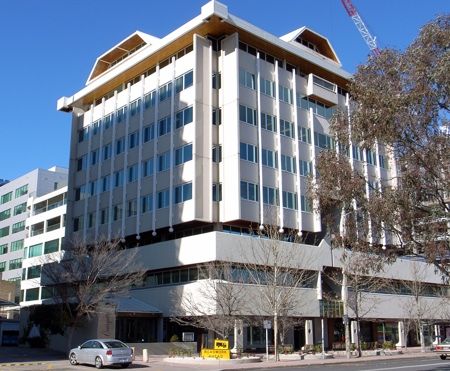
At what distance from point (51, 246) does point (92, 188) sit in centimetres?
2530

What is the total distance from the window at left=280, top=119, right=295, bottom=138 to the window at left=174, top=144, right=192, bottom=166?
30.7ft

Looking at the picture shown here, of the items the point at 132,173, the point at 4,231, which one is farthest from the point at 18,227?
the point at 132,173

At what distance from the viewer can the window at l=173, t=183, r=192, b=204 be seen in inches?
1874

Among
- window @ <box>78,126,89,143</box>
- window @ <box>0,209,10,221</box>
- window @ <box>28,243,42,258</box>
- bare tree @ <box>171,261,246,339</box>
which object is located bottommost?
bare tree @ <box>171,261,246,339</box>

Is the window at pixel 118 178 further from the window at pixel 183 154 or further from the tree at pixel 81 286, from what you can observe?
the tree at pixel 81 286

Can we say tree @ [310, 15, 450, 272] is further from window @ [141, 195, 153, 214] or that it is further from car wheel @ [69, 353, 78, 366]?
window @ [141, 195, 153, 214]

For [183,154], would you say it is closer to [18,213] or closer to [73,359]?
[73,359]

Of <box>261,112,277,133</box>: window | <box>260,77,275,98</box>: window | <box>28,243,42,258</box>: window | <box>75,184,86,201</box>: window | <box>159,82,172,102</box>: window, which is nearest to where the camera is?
<box>261,112,277,133</box>: window

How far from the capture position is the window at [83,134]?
63.4 meters

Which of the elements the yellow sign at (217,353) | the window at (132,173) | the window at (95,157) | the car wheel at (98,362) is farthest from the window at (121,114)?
the car wheel at (98,362)

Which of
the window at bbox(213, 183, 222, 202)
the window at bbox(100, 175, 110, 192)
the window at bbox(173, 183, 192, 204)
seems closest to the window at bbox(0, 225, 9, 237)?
the window at bbox(100, 175, 110, 192)

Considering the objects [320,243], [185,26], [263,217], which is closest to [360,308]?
[320,243]

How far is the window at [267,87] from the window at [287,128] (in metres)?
2.85

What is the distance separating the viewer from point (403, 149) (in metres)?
21.1
